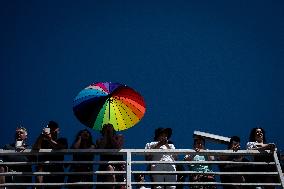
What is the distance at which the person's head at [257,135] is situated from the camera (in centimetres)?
880

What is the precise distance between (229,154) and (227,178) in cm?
45

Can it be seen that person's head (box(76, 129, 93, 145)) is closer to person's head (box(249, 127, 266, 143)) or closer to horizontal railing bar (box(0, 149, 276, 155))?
horizontal railing bar (box(0, 149, 276, 155))

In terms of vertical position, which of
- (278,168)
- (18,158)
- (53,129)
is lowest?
(278,168)

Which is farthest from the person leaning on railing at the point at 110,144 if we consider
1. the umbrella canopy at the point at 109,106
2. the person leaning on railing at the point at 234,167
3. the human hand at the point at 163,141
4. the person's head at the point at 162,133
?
the person leaning on railing at the point at 234,167

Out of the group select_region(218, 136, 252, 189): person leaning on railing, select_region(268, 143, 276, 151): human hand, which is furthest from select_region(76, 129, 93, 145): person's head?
select_region(268, 143, 276, 151): human hand

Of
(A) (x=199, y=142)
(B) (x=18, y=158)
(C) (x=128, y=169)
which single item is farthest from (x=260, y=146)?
(B) (x=18, y=158)

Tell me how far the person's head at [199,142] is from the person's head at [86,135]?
204 cm

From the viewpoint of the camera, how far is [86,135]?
838 centimetres

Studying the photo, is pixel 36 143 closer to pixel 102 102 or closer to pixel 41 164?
pixel 41 164

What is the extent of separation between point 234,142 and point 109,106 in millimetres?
2611

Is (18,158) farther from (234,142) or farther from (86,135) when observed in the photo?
(234,142)

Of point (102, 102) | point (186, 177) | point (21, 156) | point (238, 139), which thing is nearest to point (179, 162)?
point (186, 177)

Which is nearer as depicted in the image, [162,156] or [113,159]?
[113,159]

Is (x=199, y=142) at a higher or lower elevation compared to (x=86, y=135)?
lower
